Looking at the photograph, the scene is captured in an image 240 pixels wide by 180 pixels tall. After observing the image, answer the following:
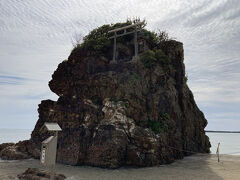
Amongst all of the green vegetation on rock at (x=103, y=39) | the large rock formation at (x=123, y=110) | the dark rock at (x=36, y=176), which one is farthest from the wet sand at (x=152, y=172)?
the green vegetation on rock at (x=103, y=39)

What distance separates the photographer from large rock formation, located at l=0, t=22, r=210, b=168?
15055 millimetres

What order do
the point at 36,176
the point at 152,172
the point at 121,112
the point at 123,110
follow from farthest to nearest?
the point at 123,110
the point at 121,112
the point at 152,172
the point at 36,176

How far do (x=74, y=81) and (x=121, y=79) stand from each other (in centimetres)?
472

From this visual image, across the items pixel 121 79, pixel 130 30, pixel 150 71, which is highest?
pixel 130 30

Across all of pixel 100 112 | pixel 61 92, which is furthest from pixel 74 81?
pixel 100 112

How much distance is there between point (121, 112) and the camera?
16.1m

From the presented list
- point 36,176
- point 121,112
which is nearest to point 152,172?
point 121,112

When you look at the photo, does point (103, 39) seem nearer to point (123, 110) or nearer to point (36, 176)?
point (123, 110)

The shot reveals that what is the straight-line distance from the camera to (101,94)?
58.6ft

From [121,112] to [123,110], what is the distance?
0.25 metres

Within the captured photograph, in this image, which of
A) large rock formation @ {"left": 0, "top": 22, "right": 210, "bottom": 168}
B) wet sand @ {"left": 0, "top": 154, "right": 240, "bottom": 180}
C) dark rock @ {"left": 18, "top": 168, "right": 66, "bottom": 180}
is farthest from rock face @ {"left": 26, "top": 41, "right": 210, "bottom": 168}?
dark rock @ {"left": 18, "top": 168, "right": 66, "bottom": 180}

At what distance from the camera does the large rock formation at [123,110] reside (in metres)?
15.1

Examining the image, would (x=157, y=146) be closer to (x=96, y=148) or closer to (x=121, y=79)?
(x=96, y=148)

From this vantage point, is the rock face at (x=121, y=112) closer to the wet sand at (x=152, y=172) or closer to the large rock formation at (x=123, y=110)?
the large rock formation at (x=123, y=110)
